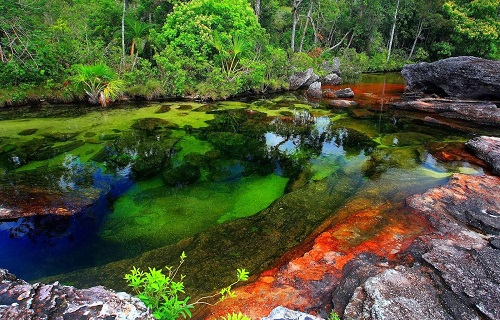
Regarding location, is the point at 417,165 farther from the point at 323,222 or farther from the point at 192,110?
the point at 192,110

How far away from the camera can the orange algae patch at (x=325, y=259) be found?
2.96m

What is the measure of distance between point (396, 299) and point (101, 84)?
11908 mm

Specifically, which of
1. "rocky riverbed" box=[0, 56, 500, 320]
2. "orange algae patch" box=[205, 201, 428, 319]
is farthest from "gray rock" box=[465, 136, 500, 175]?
"orange algae patch" box=[205, 201, 428, 319]

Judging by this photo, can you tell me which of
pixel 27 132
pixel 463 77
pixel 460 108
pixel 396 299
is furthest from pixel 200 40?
pixel 396 299

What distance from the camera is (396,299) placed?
2.69m

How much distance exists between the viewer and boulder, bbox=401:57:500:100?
38.3 ft

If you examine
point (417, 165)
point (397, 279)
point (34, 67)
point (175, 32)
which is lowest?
point (417, 165)

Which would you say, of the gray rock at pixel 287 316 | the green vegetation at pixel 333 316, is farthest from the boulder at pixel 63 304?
the green vegetation at pixel 333 316

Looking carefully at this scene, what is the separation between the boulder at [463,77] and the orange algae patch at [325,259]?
10.5m

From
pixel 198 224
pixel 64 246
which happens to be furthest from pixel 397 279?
pixel 64 246

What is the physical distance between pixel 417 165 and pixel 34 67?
502 inches

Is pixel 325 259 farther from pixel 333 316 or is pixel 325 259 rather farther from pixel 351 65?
pixel 351 65

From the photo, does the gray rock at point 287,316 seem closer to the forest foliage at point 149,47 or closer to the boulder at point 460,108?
the forest foliage at point 149,47

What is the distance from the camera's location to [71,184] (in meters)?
5.71
